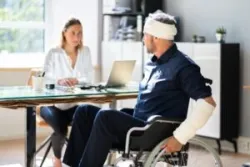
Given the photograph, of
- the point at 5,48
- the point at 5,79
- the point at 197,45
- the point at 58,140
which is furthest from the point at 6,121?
the point at 197,45

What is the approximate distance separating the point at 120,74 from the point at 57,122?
0.62 metres

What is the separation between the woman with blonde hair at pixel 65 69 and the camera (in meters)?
4.21

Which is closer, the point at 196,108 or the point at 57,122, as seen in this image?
the point at 196,108

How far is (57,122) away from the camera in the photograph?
4.19 metres

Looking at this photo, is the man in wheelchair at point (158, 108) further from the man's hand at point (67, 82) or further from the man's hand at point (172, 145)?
the man's hand at point (67, 82)

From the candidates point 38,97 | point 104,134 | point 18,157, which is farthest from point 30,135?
point 18,157

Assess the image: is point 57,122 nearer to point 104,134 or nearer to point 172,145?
point 104,134

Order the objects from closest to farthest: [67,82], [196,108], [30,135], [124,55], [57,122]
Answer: [196,108], [30,135], [67,82], [57,122], [124,55]

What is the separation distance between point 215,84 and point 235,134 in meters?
0.55

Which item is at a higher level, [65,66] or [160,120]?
[65,66]

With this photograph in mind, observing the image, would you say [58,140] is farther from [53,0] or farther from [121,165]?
[53,0]

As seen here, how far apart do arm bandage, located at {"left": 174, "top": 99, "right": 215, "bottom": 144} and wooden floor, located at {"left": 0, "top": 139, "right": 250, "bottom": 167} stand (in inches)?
73.4

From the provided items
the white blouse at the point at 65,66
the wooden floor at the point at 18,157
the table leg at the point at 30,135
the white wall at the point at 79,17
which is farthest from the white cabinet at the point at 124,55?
the table leg at the point at 30,135

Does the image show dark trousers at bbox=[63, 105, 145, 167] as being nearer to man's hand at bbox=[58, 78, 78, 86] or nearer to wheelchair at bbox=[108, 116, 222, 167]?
wheelchair at bbox=[108, 116, 222, 167]
